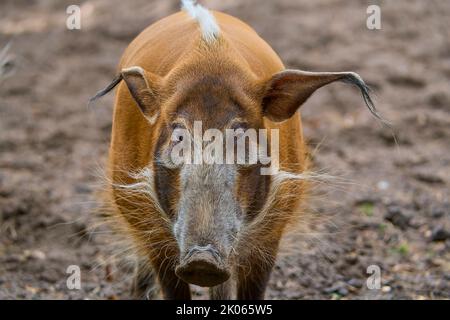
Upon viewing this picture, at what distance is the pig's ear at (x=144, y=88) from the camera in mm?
3602

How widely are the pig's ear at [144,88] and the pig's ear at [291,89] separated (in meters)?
0.45

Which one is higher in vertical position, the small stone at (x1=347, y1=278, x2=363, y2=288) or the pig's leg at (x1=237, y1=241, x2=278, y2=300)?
the pig's leg at (x1=237, y1=241, x2=278, y2=300)

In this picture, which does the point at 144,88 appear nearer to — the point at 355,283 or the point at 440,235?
the point at 355,283

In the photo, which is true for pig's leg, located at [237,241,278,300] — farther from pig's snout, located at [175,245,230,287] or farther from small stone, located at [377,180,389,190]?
small stone, located at [377,180,389,190]

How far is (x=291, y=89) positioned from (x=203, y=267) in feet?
2.76

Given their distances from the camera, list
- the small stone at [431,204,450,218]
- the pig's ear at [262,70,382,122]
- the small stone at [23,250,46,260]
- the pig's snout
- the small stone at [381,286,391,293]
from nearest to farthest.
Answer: the pig's snout < the pig's ear at [262,70,382,122] < the small stone at [381,286,391,293] < the small stone at [23,250,46,260] < the small stone at [431,204,450,218]

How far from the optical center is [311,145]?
263 inches

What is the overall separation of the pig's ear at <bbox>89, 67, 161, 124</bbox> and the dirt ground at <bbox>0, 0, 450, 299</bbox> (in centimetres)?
82

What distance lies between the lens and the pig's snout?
3.15 metres

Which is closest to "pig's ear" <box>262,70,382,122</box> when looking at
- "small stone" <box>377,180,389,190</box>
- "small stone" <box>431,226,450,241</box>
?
"small stone" <box>431,226,450,241</box>

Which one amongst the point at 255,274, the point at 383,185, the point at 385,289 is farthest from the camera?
the point at 383,185

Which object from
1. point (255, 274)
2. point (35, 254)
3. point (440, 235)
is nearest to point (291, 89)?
point (255, 274)

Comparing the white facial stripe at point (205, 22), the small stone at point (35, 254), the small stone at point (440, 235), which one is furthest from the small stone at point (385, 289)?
the small stone at point (35, 254)

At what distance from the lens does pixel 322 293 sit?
16.0 feet
